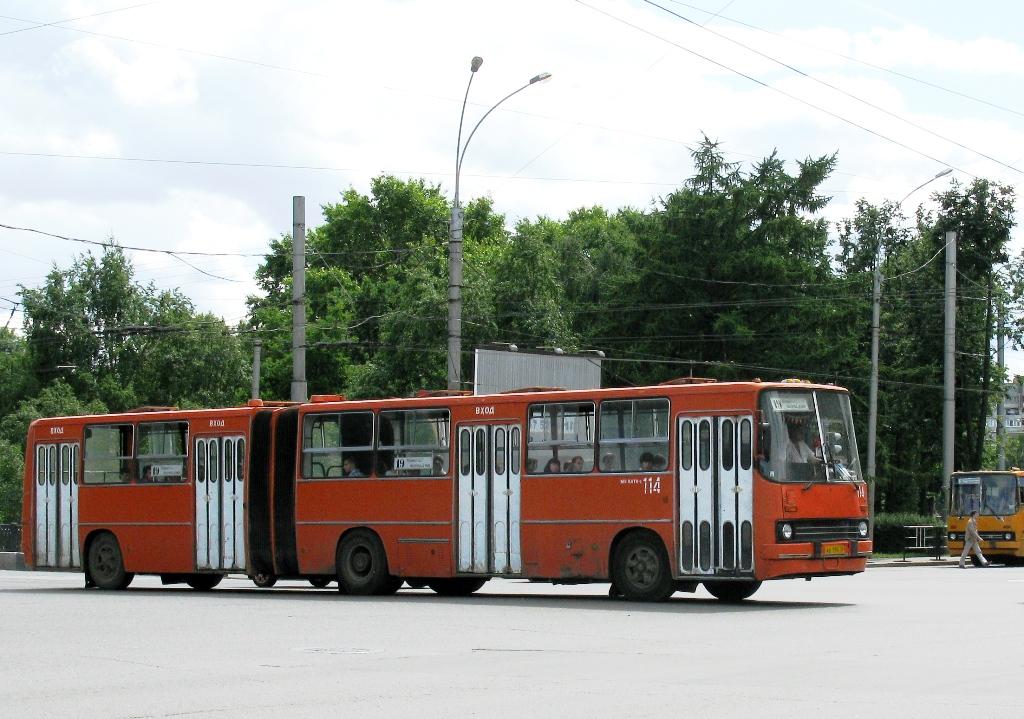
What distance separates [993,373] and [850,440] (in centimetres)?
4324

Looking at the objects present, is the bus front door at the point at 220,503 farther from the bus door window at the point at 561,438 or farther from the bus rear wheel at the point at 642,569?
the bus rear wheel at the point at 642,569

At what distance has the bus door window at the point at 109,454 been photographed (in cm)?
2689

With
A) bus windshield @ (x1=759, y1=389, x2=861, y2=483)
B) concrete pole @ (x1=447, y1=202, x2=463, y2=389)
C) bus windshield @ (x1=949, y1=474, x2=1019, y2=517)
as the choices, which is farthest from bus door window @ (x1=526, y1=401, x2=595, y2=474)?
bus windshield @ (x1=949, y1=474, x2=1019, y2=517)

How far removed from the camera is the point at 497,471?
22.8 metres

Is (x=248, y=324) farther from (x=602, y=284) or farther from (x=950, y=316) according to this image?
(x=950, y=316)

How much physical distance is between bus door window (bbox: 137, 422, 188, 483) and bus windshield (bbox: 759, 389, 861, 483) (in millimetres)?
10400

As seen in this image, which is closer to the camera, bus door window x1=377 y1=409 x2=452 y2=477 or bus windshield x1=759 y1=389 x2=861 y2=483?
bus windshield x1=759 y1=389 x2=861 y2=483

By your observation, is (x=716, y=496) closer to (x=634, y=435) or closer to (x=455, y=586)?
(x=634, y=435)

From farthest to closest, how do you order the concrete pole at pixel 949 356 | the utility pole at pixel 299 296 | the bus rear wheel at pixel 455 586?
the concrete pole at pixel 949 356 < the utility pole at pixel 299 296 < the bus rear wheel at pixel 455 586

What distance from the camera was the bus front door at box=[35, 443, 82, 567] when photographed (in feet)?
89.8

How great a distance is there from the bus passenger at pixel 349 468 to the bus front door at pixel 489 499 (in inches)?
76.7

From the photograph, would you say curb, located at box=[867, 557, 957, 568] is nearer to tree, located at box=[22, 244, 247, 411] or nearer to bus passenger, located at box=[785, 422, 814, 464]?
bus passenger, located at box=[785, 422, 814, 464]

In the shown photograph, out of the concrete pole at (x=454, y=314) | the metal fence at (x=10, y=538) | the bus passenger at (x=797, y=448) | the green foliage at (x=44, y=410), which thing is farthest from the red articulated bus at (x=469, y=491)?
the green foliage at (x=44, y=410)

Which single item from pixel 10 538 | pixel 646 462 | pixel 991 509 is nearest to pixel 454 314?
pixel 646 462
